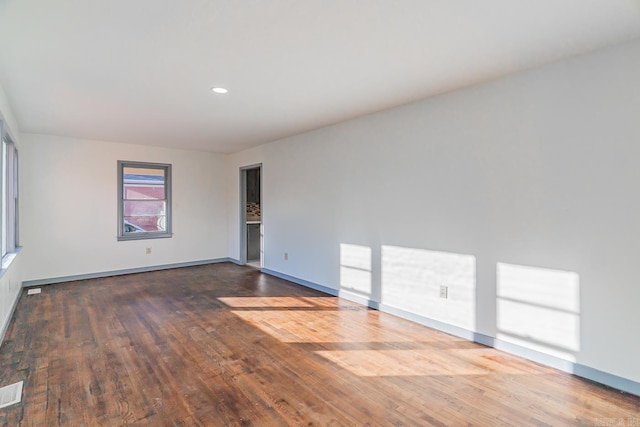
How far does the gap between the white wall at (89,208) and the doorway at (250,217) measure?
0.81 m

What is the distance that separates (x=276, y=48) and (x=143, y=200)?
5154mm

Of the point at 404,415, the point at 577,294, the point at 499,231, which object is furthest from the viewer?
the point at 499,231

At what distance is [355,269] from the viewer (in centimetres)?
436

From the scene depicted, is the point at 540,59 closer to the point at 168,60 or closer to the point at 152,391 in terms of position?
the point at 168,60

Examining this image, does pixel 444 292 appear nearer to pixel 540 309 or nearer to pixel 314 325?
pixel 540 309

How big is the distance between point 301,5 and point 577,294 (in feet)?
9.02

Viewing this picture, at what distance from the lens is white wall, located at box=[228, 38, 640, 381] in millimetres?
2326

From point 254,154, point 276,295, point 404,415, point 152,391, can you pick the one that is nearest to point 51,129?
point 254,154

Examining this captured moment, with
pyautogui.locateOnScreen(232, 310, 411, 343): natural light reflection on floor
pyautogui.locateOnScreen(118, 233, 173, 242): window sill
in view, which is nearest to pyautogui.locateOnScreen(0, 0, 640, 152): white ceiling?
pyautogui.locateOnScreen(232, 310, 411, 343): natural light reflection on floor

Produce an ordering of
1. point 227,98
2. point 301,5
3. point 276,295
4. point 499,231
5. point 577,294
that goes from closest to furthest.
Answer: point 301,5 < point 577,294 < point 499,231 < point 227,98 < point 276,295

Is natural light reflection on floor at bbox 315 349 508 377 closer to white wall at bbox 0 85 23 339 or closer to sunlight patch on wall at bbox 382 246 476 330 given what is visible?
sunlight patch on wall at bbox 382 246 476 330

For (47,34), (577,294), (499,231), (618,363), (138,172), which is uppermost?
(47,34)

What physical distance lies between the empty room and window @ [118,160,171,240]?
4.92 feet

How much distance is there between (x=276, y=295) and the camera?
472 centimetres
